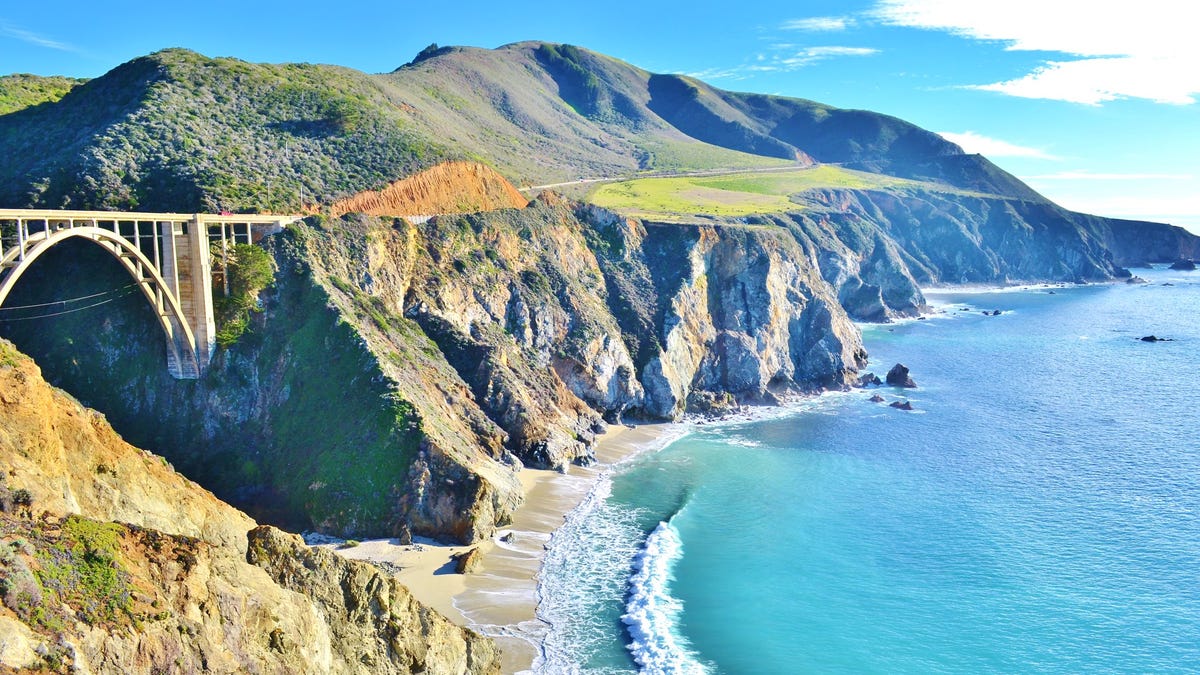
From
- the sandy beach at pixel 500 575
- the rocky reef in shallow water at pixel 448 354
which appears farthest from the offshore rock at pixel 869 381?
the sandy beach at pixel 500 575

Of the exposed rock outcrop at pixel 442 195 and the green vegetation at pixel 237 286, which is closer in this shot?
the green vegetation at pixel 237 286

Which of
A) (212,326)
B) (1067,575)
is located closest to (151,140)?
(212,326)

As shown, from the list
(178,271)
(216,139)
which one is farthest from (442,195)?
(178,271)

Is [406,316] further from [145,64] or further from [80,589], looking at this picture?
[80,589]

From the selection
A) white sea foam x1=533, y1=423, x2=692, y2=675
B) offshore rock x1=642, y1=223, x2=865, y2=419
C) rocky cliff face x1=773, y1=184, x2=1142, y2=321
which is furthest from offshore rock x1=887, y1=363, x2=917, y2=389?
rocky cliff face x1=773, y1=184, x2=1142, y2=321

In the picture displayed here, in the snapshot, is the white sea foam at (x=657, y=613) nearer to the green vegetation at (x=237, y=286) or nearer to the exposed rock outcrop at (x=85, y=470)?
the exposed rock outcrop at (x=85, y=470)

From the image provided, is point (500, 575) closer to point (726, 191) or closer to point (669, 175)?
point (726, 191)

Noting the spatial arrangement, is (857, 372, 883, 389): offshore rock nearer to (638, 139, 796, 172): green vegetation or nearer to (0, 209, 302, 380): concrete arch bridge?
(0, 209, 302, 380): concrete arch bridge
